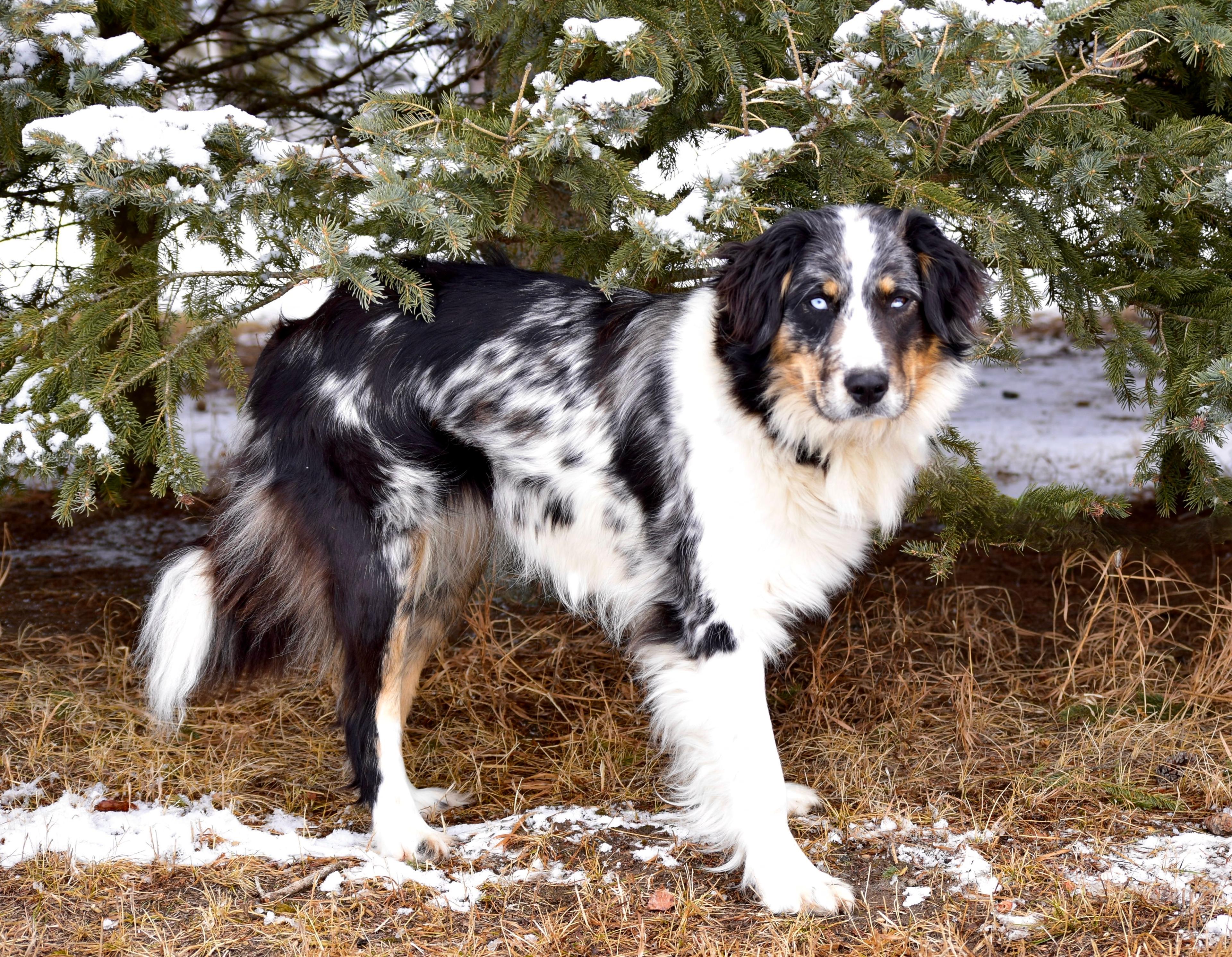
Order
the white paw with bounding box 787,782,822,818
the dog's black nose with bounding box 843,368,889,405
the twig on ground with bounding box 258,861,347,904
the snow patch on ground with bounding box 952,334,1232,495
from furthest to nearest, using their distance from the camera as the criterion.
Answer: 1. the snow patch on ground with bounding box 952,334,1232,495
2. the white paw with bounding box 787,782,822,818
3. the twig on ground with bounding box 258,861,347,904
4. the dog's black nose with bounding box 843,368,889,405

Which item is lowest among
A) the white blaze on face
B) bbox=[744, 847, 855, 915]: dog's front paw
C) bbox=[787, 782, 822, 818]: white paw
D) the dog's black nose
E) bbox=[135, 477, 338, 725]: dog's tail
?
bbox=[787, 782, 822, 818]: white paw

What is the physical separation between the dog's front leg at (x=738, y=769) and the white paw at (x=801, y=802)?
0.39 meters

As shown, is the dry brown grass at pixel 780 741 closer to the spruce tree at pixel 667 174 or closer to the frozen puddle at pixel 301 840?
the frozen puddle at pixel 301 840

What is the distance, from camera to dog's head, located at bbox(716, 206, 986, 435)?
283 cm

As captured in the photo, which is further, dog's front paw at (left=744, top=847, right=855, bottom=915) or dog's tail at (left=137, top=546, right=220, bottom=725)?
dog's tail at (left=137, top=546, right=220, bottom=725)

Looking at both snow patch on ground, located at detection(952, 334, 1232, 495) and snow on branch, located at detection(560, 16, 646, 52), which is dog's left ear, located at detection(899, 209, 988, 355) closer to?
snow on branch, located at detection(560, 16, 646, 52)

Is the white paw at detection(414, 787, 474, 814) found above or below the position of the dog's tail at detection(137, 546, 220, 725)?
below

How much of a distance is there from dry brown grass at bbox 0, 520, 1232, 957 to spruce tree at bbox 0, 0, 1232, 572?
0.72 metres

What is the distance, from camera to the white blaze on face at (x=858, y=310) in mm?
2785

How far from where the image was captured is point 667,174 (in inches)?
141

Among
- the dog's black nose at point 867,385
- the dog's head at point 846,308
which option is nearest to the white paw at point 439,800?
the dog's head at point 846,308

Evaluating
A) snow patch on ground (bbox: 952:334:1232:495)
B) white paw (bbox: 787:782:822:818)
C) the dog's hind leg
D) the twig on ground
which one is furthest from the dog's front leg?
snow patch on ground (bbox: 952:334:1232:495)

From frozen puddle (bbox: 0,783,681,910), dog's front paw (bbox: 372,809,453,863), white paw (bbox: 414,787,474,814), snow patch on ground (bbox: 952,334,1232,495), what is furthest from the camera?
snow patch on ground (bbox: 952,334,1232,495)

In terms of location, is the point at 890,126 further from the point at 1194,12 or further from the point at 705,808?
the point at 705,808
